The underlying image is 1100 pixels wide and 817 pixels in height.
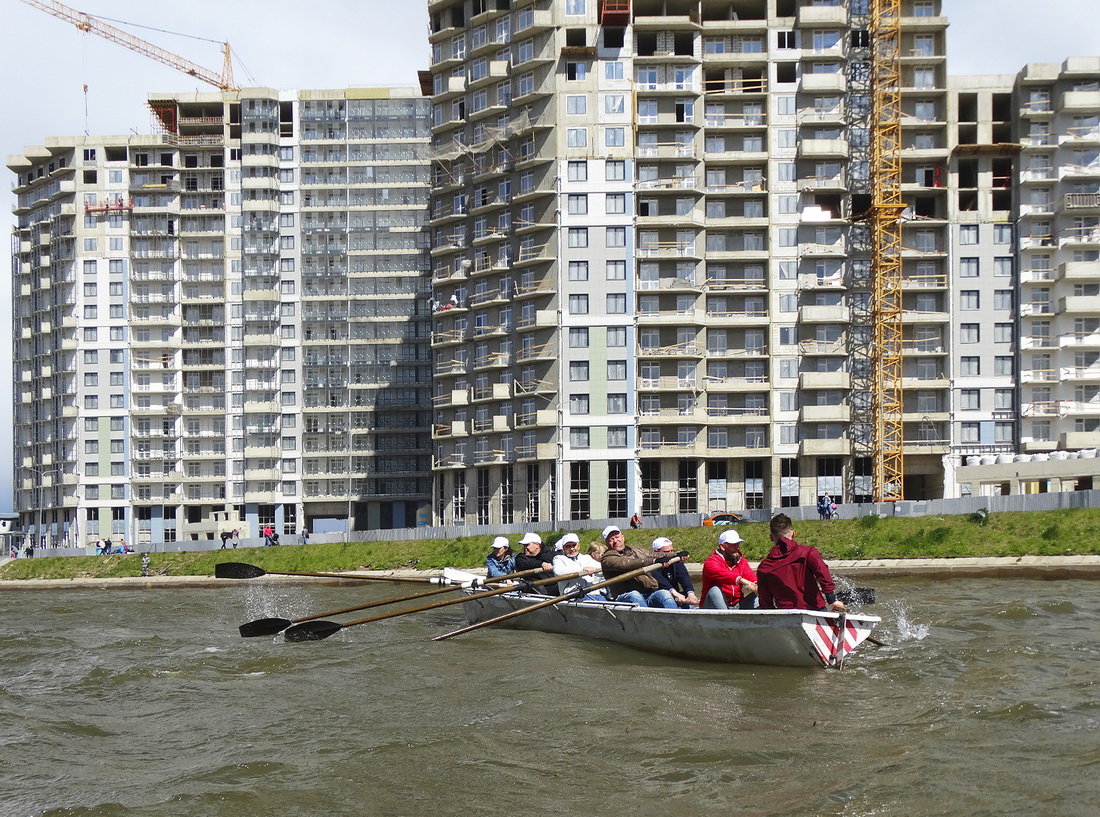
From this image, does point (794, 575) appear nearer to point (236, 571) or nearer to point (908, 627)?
point (908, 627)

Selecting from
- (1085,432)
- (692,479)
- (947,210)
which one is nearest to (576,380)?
(692,479)

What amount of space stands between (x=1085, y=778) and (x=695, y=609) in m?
10.4

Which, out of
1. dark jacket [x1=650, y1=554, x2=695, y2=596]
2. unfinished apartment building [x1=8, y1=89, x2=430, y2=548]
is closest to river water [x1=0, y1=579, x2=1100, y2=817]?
dark jacket [x1=650, y1=554, x2=695, y2=596]

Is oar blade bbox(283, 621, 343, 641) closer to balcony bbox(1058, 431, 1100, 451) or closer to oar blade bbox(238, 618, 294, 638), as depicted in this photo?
oar blade bbox(238, 618, 294, 638)

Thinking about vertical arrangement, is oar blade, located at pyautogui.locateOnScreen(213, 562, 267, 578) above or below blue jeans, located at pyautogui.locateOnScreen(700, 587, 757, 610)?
below

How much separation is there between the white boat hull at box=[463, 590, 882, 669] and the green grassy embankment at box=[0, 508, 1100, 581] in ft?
104

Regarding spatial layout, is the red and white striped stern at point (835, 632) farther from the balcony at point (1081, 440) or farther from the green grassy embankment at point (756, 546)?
the balcony at point (1081, 440)

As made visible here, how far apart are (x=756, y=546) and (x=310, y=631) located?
37744mm

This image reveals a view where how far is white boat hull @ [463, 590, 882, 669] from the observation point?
21.0 meters

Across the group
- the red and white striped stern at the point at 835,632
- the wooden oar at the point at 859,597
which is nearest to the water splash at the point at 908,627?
the wooden oar at the point at 859,597

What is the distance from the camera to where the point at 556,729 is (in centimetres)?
1728

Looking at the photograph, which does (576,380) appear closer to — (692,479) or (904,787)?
(692,479)

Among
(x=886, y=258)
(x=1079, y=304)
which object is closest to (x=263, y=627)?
(x=886, y=258)

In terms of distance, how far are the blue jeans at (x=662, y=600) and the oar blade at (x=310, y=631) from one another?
8636 millimetres
